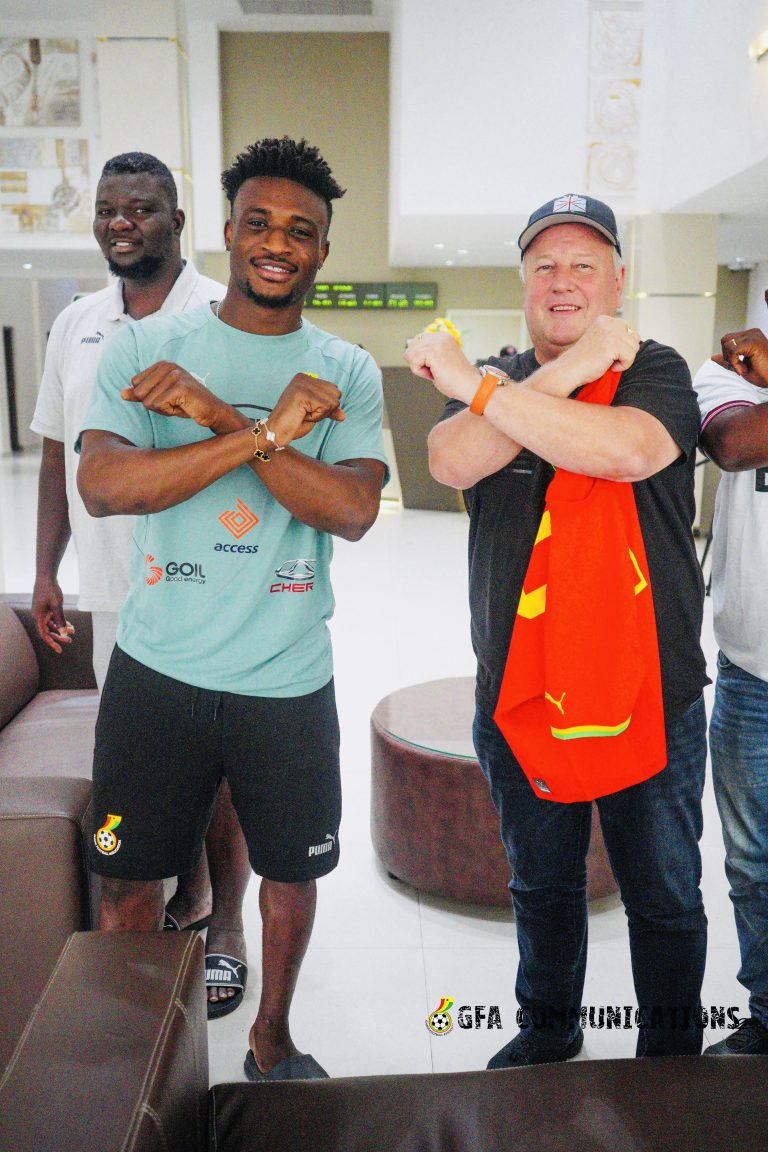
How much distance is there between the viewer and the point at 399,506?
1162 cm

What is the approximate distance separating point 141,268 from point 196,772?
121 centimetres

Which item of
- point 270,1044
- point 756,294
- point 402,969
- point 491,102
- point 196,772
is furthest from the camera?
point 756,294

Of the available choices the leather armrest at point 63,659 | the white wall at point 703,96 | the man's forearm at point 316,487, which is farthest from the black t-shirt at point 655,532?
the white wall at point 703,96

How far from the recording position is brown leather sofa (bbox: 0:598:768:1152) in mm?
1058

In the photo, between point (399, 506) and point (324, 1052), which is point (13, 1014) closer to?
point (324, 1052)

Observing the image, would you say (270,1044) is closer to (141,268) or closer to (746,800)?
(746,800)

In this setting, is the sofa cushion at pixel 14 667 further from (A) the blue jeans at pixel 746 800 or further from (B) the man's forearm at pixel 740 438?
(B) the man's forearm at pixel 740 438

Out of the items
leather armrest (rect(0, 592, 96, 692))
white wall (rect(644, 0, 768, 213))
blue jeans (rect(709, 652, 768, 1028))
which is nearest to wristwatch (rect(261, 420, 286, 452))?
blue jeans (rect(709, 652, 768, 1028))

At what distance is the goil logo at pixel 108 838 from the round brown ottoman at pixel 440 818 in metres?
1.04

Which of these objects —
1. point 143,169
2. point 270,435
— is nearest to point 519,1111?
point 270,435

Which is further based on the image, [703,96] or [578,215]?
[703,96]

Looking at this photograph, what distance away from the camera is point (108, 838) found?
1.78m

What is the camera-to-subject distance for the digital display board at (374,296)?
13.0 meters
